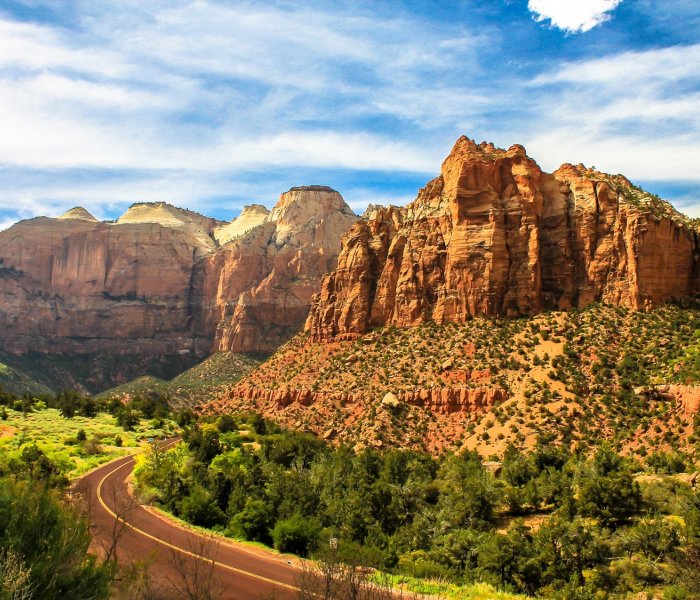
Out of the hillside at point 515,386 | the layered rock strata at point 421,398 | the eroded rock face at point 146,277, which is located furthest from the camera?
the eroded rock face at point 146,277

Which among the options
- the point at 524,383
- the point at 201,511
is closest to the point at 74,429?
the point at 201,511

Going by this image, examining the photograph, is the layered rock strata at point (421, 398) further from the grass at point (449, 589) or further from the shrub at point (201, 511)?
the grass at point (449, 589)

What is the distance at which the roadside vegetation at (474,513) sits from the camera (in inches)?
1067

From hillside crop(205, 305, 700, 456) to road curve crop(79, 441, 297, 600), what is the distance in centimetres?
3522

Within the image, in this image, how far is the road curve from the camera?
21.0m

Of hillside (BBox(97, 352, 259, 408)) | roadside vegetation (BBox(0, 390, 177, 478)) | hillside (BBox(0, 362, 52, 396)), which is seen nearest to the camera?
roadside vegetation (BBox(0, 390, 177, 478))

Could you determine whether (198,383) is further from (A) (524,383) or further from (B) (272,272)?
(A) (524,383)

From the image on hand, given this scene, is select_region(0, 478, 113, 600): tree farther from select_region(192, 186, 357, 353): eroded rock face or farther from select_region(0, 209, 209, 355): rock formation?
select_region(0, 209, 209, 355): rock formation

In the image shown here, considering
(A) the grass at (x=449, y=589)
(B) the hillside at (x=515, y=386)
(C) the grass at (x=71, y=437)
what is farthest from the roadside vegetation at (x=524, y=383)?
(A) the grass at (x=449, y=589)

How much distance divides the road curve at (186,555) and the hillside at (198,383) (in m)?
82.1

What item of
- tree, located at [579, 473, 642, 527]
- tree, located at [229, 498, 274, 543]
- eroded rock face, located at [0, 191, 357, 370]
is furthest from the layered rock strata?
eroded rock face, located at [0, 191, 357, 370]

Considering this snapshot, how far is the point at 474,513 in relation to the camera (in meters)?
36.9

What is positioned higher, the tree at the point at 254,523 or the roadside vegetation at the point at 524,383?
the roadside vegetation at the point at 524,383

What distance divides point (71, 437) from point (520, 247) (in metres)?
52.5
